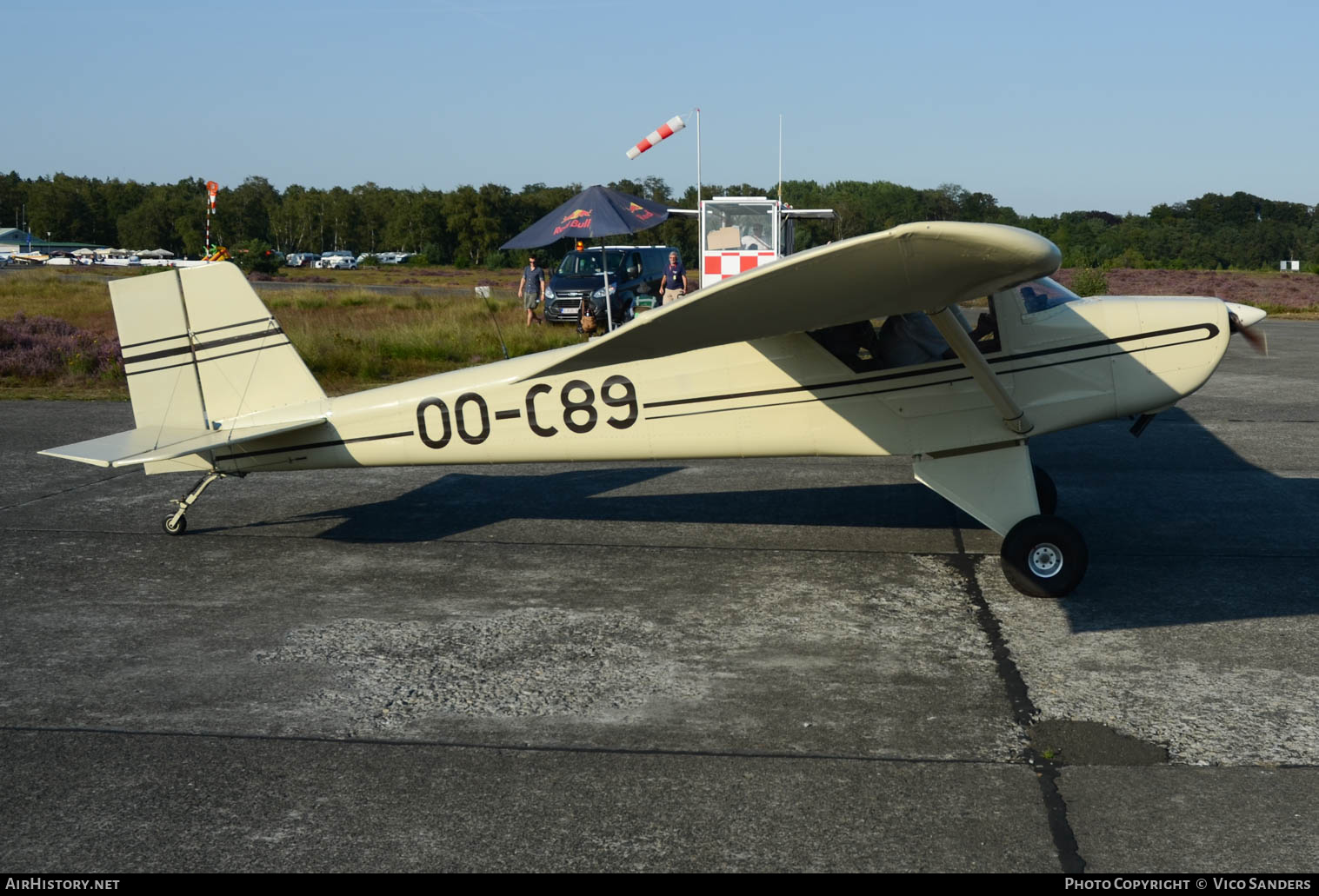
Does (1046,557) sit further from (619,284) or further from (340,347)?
(619,284)

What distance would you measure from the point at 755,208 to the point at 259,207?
108862 millimetres

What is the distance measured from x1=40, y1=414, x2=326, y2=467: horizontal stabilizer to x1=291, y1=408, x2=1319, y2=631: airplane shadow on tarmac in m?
1.00

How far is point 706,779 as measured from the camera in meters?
3.98

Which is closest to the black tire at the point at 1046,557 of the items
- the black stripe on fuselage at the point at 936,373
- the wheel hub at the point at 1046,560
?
the wheel hub at the point at 1046,560

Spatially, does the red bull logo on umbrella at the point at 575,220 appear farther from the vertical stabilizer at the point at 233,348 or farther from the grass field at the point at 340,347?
the vertical stabilizer at the point at 233,348

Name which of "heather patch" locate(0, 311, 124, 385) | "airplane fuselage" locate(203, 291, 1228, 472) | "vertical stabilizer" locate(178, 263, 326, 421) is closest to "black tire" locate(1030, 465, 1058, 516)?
"airplane fuselage" locate(203, 291, 1228, 472)

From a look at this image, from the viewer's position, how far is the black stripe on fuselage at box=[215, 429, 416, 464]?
281 inches

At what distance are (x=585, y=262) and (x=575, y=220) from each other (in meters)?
8.47

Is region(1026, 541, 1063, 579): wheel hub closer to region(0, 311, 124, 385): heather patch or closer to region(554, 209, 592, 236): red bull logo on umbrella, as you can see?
region(554, 209, 592, 236): red bull logo on umbrella

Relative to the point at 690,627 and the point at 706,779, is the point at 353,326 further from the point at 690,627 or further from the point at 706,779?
the point at 706,779

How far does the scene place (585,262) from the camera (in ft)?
84.4

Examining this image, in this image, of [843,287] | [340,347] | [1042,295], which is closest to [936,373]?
[1042,295]

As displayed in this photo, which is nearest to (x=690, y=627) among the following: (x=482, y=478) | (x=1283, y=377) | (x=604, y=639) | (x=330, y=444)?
(x=604, y=639)

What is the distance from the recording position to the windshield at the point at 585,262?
2492 cm
